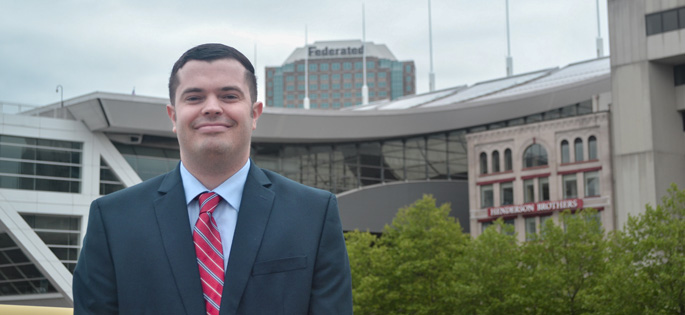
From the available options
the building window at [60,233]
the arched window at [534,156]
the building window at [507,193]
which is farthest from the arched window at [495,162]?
the building window at [60,233]

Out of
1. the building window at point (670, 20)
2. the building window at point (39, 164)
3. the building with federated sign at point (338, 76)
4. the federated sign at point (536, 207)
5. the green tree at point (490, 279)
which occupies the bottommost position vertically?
the green tree at point (490, 279)

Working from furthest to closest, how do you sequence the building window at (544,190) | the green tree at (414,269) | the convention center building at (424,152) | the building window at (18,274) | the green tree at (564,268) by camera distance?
the building window at (544,190) → the convention center building at (424,152) → the building window at (18,274) → the green tree at (414,269) → the green tree at (564,268)

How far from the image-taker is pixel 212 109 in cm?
352

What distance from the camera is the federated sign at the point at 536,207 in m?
55.0

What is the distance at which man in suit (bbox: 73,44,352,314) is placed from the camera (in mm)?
3408

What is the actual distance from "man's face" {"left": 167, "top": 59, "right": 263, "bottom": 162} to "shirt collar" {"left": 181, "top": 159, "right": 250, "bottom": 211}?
7 centimetres

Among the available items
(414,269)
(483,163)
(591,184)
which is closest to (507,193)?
(483,163)

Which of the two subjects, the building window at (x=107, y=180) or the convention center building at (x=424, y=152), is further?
the building window at (x=107, y=180)

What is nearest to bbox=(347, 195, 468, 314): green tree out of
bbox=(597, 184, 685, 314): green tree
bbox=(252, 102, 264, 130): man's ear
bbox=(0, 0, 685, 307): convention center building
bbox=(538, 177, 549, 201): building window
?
bbox=(597, 184, 685, 314): green tree

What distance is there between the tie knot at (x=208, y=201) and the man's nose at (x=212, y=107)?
0.33 metres

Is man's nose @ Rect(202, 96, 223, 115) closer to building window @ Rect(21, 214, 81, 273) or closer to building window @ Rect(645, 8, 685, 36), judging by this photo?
building window @ Rect(21, 214, 81, 273)

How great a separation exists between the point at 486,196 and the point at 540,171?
4316mm

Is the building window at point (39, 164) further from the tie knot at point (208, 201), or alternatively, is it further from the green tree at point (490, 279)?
the tie knot at point (208, 201)

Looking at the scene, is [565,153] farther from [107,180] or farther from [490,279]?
[107,180]
